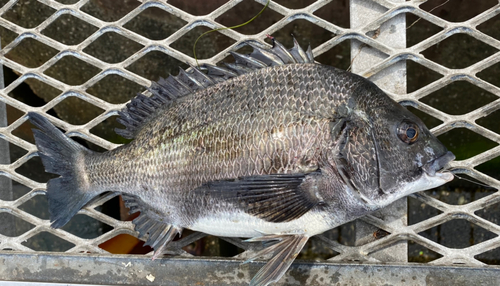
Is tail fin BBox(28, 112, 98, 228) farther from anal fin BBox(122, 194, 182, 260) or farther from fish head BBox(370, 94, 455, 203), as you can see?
fish head BBox(370, 94, 455, 203)

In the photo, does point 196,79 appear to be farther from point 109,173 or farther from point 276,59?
point 109,173

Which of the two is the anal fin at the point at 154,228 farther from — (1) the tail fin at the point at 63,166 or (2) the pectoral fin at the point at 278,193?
(2) the pectoral fin at the point at 278,193

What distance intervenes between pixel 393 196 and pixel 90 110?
6.97 ft

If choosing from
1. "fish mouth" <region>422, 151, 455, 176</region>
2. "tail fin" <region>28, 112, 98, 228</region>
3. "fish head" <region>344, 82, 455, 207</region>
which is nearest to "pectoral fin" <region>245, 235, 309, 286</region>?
"fish head" <region>344, 82, 455, 207</region>

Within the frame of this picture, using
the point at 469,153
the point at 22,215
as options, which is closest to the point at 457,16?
the point at 469,153

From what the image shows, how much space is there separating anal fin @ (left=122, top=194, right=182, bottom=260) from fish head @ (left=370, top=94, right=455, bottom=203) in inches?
37.1

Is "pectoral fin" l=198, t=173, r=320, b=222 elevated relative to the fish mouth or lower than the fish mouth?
lower

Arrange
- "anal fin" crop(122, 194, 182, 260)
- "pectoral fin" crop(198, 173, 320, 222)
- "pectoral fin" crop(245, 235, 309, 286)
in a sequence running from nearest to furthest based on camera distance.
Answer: "pectoral fin" crop(198, 173, 320, 222) → "pectoral fin" crop(245, 235, 309, 286) → "anal fin" crop(122, 194, 182, 260)

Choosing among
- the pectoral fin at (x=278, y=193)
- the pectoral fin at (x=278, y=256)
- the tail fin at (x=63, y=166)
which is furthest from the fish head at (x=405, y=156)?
the tail fin at (x=63, y=166)

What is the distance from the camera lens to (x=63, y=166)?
5.76ft

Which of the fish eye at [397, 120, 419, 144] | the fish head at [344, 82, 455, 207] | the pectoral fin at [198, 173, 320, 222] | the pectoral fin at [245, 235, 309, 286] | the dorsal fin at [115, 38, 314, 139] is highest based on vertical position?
the dorsal fin at [115, 38, 314, 139]

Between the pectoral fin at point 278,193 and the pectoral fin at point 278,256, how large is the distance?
0.14 m

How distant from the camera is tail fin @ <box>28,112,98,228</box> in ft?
5.71

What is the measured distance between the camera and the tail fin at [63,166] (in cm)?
174
